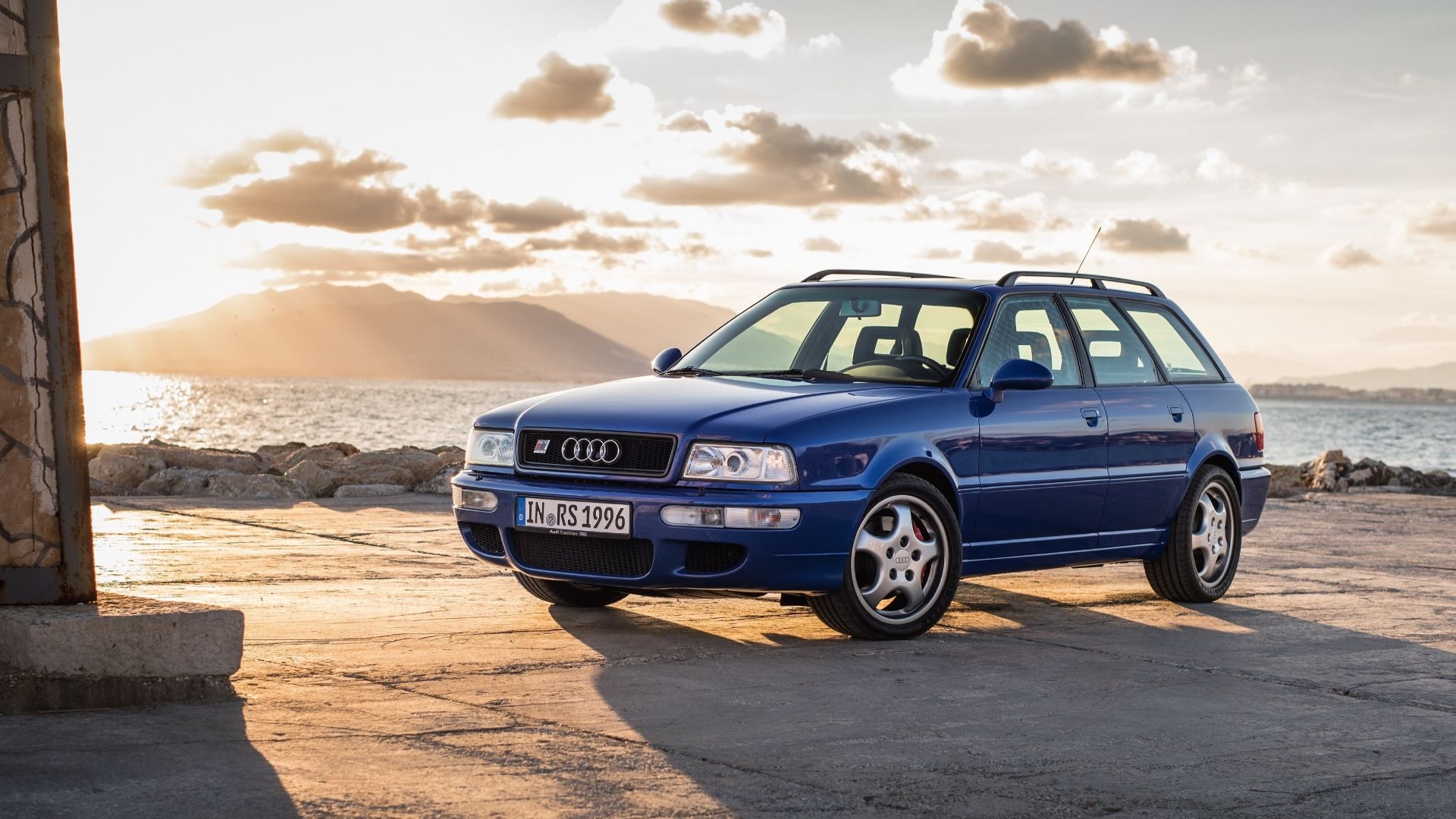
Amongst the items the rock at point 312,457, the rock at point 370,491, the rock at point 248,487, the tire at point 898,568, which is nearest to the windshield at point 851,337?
the tire at point 898,568

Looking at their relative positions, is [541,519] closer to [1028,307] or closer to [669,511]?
[669,511]

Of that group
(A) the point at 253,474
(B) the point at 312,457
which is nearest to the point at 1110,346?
(A) the point at 253,474

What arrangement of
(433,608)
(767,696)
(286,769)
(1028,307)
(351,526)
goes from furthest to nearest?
(351,526), (1028,307), (433,608), (767,696), (286,769)

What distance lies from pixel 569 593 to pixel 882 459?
6.02 feet

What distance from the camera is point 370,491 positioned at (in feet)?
54.3

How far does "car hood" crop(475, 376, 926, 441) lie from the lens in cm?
689

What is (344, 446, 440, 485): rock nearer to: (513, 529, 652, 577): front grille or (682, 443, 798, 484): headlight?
(513, 529, 652, 577): front grille

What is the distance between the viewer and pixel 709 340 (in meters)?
8.68

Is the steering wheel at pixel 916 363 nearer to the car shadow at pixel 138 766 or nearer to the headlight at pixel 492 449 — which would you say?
the headlight at pixel 492 449

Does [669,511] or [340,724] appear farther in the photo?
[669,511]

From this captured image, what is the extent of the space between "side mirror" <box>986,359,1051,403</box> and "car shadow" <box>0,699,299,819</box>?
3835 mm

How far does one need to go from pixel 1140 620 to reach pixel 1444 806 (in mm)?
3822

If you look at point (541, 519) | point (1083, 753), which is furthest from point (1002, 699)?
point (541, 519)

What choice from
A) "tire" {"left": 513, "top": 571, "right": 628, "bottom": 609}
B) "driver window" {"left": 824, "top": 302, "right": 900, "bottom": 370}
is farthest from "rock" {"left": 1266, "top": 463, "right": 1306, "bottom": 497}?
"tire" {"left": 513, "top": 571, "right": 628, "bottom": 609}
